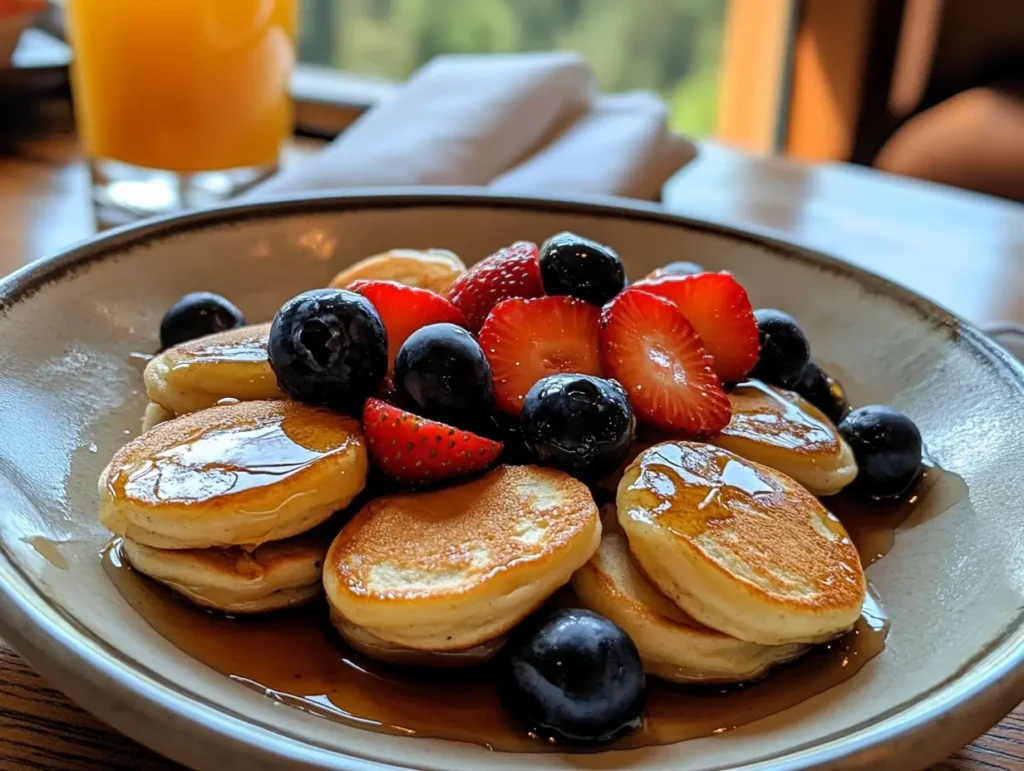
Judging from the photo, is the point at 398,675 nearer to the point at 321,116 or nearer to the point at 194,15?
the point at 194,15

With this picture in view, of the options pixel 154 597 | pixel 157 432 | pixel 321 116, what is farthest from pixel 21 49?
pixel 154 597

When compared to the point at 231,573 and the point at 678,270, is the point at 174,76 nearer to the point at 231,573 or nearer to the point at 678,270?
the point at 678,270

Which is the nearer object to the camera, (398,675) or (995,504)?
(398,675)

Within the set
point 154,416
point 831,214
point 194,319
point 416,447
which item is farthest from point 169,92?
point 831,214

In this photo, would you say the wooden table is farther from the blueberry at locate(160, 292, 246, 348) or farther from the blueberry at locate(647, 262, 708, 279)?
the blueberry at locate(160, 292, 246, 348)

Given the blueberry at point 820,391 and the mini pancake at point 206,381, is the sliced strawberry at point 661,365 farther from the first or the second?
the mini pancake at point 206,381

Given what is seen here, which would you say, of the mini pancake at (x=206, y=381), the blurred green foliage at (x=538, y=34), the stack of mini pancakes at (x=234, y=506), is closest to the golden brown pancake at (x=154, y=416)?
the mini pancake at (x=206, y=381)
